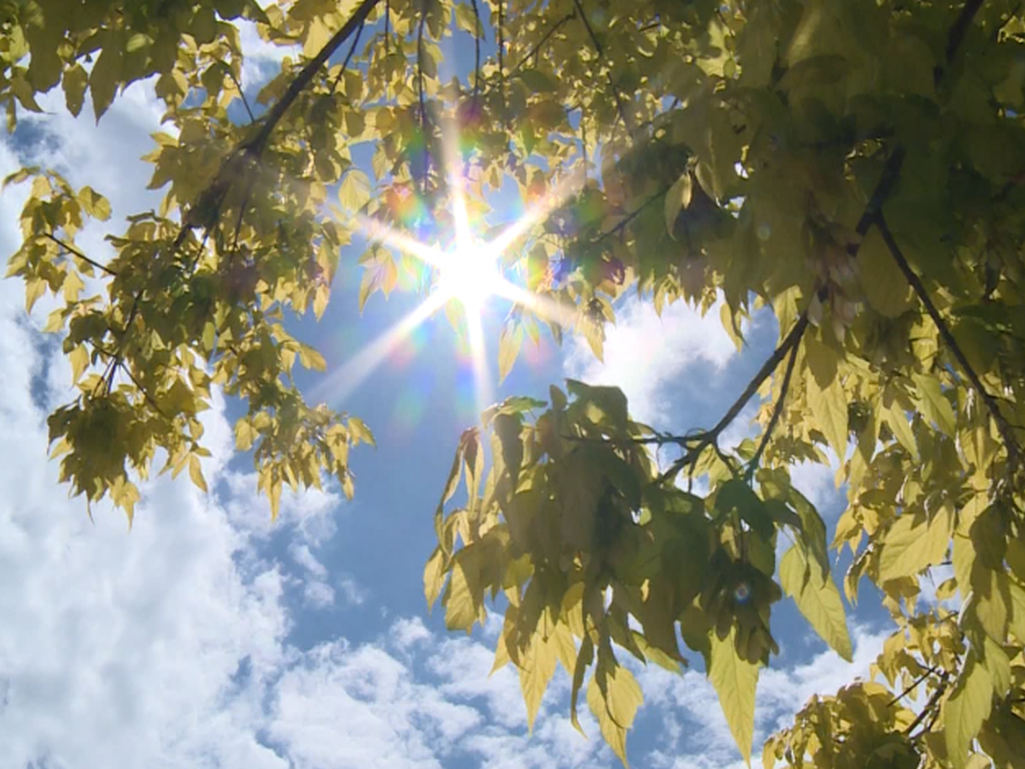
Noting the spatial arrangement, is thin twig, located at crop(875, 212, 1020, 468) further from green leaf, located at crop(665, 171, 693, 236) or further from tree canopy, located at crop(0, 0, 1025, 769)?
green leaf, located at crop(665, 171, 693, 236)

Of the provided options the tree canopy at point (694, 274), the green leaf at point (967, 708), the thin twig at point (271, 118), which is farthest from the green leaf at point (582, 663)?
the thin twig at point (271, 118)

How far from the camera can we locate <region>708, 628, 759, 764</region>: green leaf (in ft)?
3.39

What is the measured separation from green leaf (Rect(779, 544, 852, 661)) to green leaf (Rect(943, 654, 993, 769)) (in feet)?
0.88

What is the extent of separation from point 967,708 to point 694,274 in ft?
2.77

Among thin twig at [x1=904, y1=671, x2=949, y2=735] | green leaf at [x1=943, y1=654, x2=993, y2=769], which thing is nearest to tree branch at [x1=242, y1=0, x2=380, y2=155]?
green leaf at [x1=943, y1=654, x2=993, y2=769]

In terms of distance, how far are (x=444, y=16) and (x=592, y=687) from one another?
2.20 m

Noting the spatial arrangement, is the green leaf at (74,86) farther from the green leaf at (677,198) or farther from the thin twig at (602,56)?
the green leaf at (677,198)

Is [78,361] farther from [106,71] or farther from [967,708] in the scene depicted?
[967,708]

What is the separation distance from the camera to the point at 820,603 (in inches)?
44.7

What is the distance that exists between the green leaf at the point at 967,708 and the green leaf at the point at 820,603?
0.27 meters

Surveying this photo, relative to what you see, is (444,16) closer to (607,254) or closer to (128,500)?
(607,254)

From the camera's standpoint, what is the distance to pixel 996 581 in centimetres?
113

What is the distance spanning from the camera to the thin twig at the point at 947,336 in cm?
94

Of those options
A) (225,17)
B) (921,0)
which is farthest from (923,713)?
(225,17)
